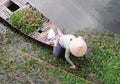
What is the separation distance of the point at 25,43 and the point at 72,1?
7.27ft

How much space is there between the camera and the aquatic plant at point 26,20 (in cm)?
843

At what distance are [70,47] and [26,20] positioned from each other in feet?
6.42

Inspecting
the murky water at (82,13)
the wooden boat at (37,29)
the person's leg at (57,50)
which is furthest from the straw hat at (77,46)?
the murky water at (82,13)

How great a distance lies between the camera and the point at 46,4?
9.62 meters

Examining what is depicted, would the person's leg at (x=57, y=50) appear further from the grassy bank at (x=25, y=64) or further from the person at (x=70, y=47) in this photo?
the grassy bank at (x=25, y=64)

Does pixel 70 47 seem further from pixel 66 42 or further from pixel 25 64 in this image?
pixel 25 64

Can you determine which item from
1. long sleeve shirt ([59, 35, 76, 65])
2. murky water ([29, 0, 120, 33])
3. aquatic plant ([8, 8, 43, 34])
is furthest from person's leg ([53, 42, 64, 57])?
murky water ([29, 0, 120, 33])

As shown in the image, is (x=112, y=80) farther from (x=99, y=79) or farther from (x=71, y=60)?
(x=71, y=60)

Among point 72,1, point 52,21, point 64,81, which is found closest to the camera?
point 64,81

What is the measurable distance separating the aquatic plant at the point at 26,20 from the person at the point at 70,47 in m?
0.92

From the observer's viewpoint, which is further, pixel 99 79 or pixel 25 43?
pixel 25 43

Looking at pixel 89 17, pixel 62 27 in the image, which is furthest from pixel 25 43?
pixel 89 17

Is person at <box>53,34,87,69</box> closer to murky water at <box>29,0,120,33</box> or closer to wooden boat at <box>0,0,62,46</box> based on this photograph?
wooden boat at <box>0,0,62,46</box>

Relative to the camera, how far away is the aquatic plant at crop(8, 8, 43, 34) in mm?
8430
